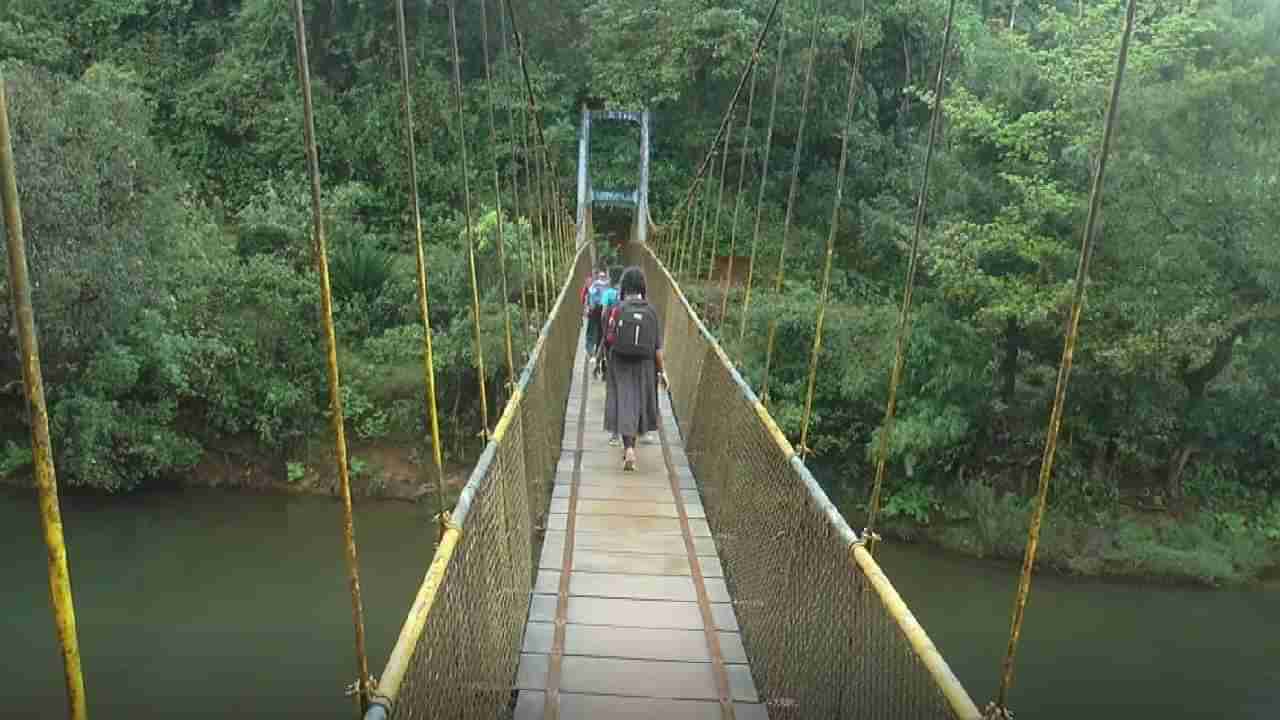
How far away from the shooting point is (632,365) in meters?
4.18

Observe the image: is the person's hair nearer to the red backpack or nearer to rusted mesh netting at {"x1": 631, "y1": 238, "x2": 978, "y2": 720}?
the red backpack

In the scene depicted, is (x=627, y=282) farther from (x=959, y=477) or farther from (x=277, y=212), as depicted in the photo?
(x=277, y=212)

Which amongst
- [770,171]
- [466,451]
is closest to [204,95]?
[466,451]

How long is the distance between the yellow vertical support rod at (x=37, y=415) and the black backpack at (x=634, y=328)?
332 centimetres

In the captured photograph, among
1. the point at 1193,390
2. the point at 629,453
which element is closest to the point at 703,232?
the point at 1193,390

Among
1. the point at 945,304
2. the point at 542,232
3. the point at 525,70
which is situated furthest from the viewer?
the point at 945,304

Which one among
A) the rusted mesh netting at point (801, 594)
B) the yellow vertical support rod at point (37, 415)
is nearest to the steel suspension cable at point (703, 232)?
the rusted mesh netting at point (801, 594)

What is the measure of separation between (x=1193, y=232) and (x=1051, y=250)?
973 mm

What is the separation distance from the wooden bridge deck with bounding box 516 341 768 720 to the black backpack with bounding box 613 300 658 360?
0.49 meters

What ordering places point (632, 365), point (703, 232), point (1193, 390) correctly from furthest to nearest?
point (703, 232), point (1193, 390), point (632, 365)

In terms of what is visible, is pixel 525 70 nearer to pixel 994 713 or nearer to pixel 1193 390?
pixel 994 713

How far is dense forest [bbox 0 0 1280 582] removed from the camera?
744cm

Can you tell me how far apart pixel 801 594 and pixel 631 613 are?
2.55 ft

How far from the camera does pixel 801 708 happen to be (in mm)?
1932
